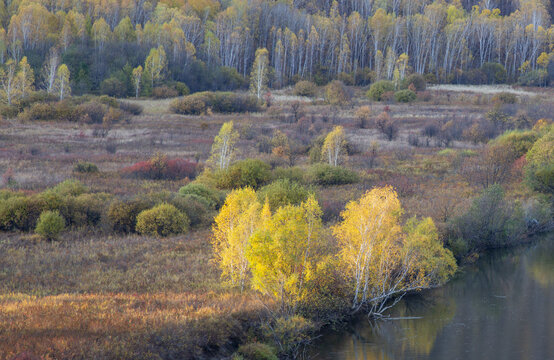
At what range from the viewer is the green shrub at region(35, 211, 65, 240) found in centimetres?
2267

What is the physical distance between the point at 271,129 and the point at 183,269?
133 ft

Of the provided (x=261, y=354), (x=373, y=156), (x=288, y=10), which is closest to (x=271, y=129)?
(x=373, y=156)

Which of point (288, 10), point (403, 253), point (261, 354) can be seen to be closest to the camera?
point (261, 354)

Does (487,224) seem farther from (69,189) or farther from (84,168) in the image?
(84,168)

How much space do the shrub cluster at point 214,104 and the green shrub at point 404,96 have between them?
64.3 ft

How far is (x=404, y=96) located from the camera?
3123 inches

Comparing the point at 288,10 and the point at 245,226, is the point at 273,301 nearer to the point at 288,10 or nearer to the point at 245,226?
the point at 245,226

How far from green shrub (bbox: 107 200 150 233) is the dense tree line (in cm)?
5678

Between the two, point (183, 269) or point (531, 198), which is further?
point (531, 198)

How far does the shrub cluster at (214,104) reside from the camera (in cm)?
6881

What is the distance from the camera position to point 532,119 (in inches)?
2378

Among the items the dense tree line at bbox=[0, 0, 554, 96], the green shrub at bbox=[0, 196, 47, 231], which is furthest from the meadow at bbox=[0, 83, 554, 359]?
the dense tree line at bbox=[0, 0, 554, 96]

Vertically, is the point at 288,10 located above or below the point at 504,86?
above

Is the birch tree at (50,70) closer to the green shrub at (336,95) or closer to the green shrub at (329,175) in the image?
the green shrub at (336,95)
